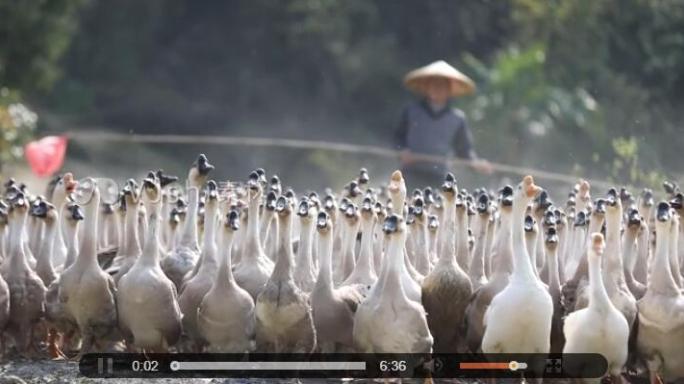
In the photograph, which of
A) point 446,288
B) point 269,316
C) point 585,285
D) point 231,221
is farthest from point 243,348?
point 585,285

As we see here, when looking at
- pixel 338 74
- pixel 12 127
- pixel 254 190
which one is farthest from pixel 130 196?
pixel 338 74

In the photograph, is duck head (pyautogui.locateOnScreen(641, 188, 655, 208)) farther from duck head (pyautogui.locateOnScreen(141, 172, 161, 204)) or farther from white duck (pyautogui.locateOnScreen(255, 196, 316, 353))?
duck head (pyautogui.locateOnScreen(141, 172, 161, 204))

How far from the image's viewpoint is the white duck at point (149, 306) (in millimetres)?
7070

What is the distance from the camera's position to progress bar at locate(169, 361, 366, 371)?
6.87 meters

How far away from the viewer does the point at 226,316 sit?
6.95m

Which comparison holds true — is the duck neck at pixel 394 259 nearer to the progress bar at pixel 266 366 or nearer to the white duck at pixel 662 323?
the progress bar at pixel 266 366

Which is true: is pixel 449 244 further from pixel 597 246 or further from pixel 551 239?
pixel 597 246

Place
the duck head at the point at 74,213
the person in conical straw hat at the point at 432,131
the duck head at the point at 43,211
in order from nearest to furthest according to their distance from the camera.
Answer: the duck head at the point at 74,213 → the duck head at the point at 43,211 → the person in conical straw hat at the point at 432,131

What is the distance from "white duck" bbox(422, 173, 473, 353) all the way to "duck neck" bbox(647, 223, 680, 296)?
1.10 m

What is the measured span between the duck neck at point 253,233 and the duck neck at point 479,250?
4.52ft

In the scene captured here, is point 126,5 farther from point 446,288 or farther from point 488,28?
point 446,288

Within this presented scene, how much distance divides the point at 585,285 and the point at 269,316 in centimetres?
187

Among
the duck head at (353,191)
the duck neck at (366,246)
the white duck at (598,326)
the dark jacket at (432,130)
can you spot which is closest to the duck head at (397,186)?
the duck neck at (366,246)

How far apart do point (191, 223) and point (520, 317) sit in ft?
8.53
